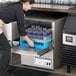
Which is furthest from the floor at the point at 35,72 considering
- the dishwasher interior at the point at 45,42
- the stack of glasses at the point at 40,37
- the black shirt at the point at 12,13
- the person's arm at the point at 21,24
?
the black shirt at the point at 12,13

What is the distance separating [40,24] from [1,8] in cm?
57

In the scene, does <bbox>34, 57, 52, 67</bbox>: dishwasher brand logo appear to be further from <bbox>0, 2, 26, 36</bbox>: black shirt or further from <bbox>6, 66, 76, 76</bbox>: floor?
<bbox>0, 2, 26, 36</bbox>: black shirt

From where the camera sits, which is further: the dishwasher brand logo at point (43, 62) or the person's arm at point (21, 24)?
the dishwasher brand logo at point (43, 62)

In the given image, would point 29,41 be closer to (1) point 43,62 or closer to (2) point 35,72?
(1) point 43,62

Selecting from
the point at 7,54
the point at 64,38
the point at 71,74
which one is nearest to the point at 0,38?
the point at 7,54

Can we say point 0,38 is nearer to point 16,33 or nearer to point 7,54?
point 7,54

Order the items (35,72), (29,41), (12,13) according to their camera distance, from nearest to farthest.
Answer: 1. (12,13)
2. (29,41)
3. (35,72)

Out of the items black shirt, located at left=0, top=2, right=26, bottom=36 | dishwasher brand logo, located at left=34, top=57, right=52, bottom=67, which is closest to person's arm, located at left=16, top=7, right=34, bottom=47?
black shirt, located at left=0, top=2, right=26, bottom=36

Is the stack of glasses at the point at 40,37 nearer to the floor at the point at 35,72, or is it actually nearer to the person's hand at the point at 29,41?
the person's hand at the point at 29,41

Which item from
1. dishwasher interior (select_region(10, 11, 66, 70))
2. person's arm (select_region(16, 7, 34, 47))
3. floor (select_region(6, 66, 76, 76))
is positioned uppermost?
person's arm (select_region(16, 7, 34, 47))

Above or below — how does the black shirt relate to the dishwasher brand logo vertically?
above

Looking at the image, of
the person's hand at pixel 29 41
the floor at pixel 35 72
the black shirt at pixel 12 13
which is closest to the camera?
the black shirt at pixel 12 13

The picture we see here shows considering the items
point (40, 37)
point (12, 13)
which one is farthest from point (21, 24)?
point (40, 37)

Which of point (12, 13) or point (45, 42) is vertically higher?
point (12, 13)
